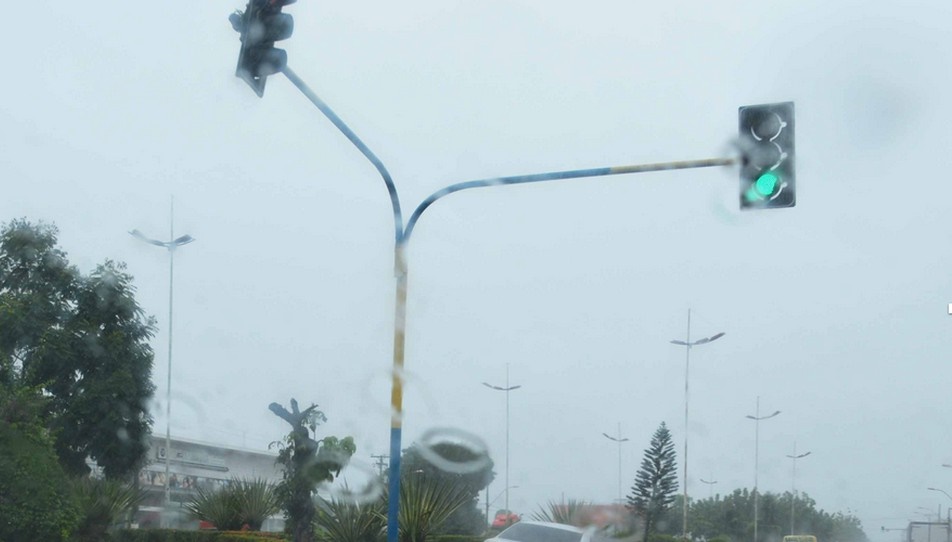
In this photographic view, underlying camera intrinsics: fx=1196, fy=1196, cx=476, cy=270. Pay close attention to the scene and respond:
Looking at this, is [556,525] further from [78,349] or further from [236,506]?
[78,349]

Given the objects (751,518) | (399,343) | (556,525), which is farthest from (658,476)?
(751,518)

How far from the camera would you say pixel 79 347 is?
111ft

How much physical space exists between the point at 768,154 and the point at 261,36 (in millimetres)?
4848

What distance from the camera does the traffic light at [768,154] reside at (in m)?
11.3

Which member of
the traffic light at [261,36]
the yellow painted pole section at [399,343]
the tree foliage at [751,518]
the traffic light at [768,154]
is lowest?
the tree foliage at [751,518]

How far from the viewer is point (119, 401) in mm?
33906

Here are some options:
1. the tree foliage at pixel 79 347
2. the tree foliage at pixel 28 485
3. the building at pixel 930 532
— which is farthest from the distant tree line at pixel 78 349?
the building at pixel 930 532

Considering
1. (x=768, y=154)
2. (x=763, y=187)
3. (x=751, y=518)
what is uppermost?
(x=768, y=154)

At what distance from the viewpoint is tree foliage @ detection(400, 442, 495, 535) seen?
22.3 metres

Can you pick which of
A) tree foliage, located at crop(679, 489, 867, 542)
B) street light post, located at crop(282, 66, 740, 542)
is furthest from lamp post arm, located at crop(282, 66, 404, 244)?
tree foliage, located at crop(679, 489, 867, 542)

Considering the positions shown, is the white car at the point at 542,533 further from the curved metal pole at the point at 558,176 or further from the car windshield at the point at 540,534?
the curved metal pole at the point at 558,176

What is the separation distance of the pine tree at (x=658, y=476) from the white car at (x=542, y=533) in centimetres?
833

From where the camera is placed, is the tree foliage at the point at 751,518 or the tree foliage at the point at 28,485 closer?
the tree foliage at the point at 28,485

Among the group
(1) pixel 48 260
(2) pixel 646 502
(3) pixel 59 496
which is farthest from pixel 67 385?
(2) pixel 646 502
